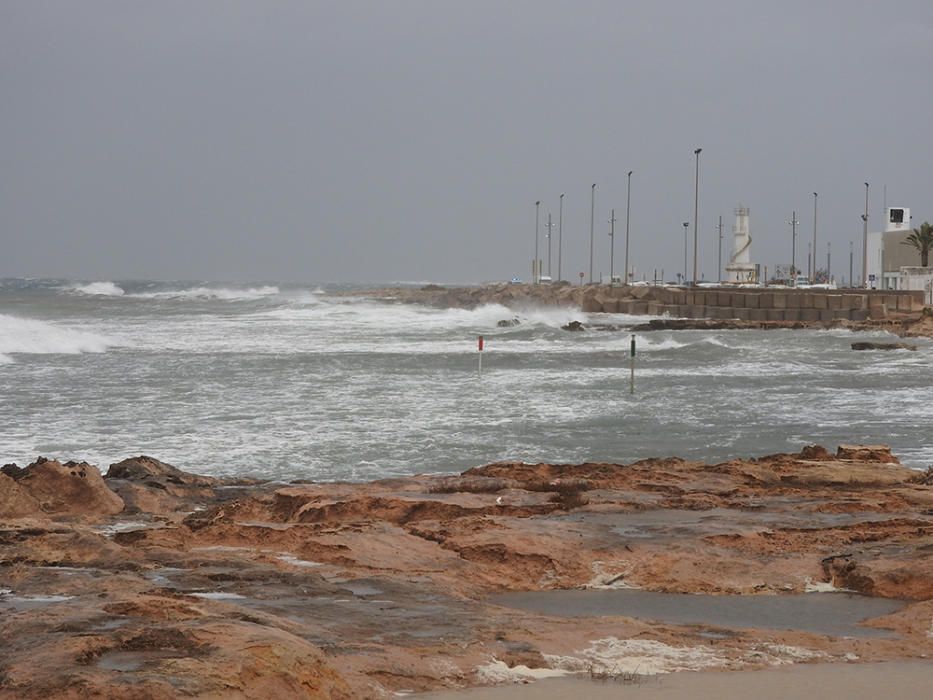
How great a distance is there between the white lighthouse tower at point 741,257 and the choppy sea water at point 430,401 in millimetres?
61003

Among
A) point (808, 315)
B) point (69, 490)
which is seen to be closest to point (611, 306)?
point (808, 315)

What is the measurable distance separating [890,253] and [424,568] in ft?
272

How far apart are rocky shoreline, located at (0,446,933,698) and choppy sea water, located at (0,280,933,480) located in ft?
13.1

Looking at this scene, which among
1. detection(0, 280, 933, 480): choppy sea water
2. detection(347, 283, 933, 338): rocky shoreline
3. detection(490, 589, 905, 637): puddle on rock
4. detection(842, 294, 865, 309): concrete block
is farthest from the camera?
detection(842, 294, 865, 309): concrete block

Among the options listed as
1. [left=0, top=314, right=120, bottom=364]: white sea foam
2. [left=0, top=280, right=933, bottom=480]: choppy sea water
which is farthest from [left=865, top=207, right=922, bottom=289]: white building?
[left=0, top=314, right=120, bottom=364]: white sea foam

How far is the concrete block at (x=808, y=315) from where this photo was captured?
65.2m

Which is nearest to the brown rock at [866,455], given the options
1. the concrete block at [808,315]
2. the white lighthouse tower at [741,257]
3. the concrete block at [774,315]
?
the concrete block at [808,315]

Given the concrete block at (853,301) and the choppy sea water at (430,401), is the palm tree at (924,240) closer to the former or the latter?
the concrete block at (853,301)

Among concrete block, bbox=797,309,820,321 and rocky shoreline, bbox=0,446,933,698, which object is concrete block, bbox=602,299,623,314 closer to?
concrete block, bbox=797,309,820,321

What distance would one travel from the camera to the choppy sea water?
704 inches

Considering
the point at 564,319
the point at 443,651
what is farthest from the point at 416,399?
the point at 564,319

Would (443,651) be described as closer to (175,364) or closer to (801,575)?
(801,575)

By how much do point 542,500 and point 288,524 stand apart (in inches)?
93.3

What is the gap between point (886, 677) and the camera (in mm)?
6461
